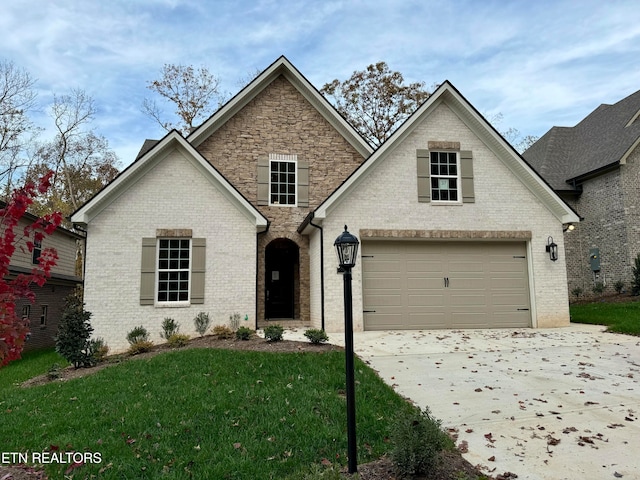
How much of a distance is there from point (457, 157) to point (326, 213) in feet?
14.5

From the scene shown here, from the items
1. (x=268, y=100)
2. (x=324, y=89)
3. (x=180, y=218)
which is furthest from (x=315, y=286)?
(x=324, y=89)

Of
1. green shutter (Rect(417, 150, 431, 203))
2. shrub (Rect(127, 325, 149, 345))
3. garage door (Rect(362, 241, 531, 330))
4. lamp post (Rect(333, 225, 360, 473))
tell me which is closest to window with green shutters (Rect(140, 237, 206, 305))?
shrub (Rect(127, 325, 149, 345))

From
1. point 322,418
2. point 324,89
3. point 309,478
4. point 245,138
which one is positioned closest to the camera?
point 309,478

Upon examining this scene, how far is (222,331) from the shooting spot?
434 inches

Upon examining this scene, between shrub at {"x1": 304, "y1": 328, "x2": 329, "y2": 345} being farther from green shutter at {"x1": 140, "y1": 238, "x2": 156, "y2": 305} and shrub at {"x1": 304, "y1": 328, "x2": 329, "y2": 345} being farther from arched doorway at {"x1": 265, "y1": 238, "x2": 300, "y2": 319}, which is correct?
arched doorway at {"x1": 265, "y1": 238, "x2": 300, "y2": 319}

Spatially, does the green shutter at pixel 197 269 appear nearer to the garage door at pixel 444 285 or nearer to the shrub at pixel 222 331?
the shrub at pixel 222 331

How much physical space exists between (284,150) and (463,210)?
246 inches

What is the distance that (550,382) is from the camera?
6465mm

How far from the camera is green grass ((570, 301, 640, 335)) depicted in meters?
11.0

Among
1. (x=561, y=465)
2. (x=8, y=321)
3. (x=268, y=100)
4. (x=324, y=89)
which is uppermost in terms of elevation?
(x=324, y=89)

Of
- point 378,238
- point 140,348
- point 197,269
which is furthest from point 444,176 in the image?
point 140,348

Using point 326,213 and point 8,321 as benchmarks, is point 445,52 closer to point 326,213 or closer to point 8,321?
point 326,213

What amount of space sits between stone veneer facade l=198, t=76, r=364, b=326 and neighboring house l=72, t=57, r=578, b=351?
0.79 meters

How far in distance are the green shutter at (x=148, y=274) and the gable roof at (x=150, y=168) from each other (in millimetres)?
1503
